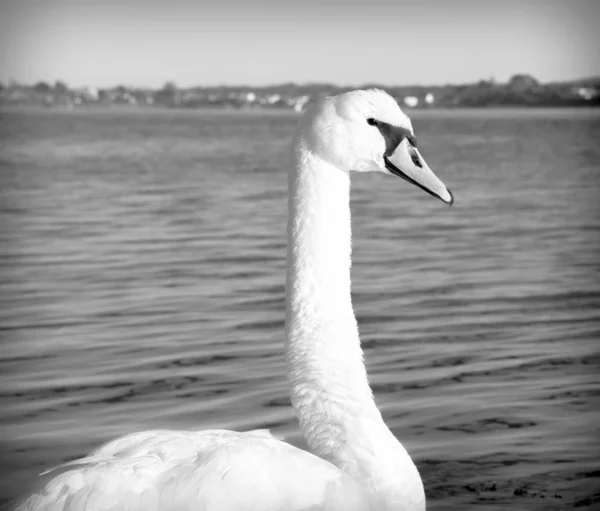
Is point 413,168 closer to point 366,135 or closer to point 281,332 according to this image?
point 366,135

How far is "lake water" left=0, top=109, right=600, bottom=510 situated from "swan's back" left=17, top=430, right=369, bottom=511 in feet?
4.64

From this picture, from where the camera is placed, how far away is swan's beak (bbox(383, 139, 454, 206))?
12.0ft

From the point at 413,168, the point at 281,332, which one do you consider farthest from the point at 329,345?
the point at 281,332

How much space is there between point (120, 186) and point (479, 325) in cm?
1322

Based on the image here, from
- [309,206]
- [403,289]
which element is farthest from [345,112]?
[403,289]

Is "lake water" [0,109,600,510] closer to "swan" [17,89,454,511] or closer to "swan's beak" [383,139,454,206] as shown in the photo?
"swan" [17,89,454,511]

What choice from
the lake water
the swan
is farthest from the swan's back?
the lake water

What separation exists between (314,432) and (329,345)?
0.99ft

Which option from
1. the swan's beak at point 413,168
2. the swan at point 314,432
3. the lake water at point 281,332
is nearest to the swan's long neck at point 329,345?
the swan at point 314,432

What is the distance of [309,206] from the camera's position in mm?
3740

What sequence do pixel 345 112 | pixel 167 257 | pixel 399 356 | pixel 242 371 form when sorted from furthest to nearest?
pixel 167 257
pixel 399 356
pixel 242 371
pixel 345 112

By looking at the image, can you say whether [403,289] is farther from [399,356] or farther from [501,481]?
[501,481]

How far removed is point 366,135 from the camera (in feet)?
12.0

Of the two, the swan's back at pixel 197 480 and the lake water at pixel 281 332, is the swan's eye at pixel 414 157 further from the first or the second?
the lake water at pixel 281 332
